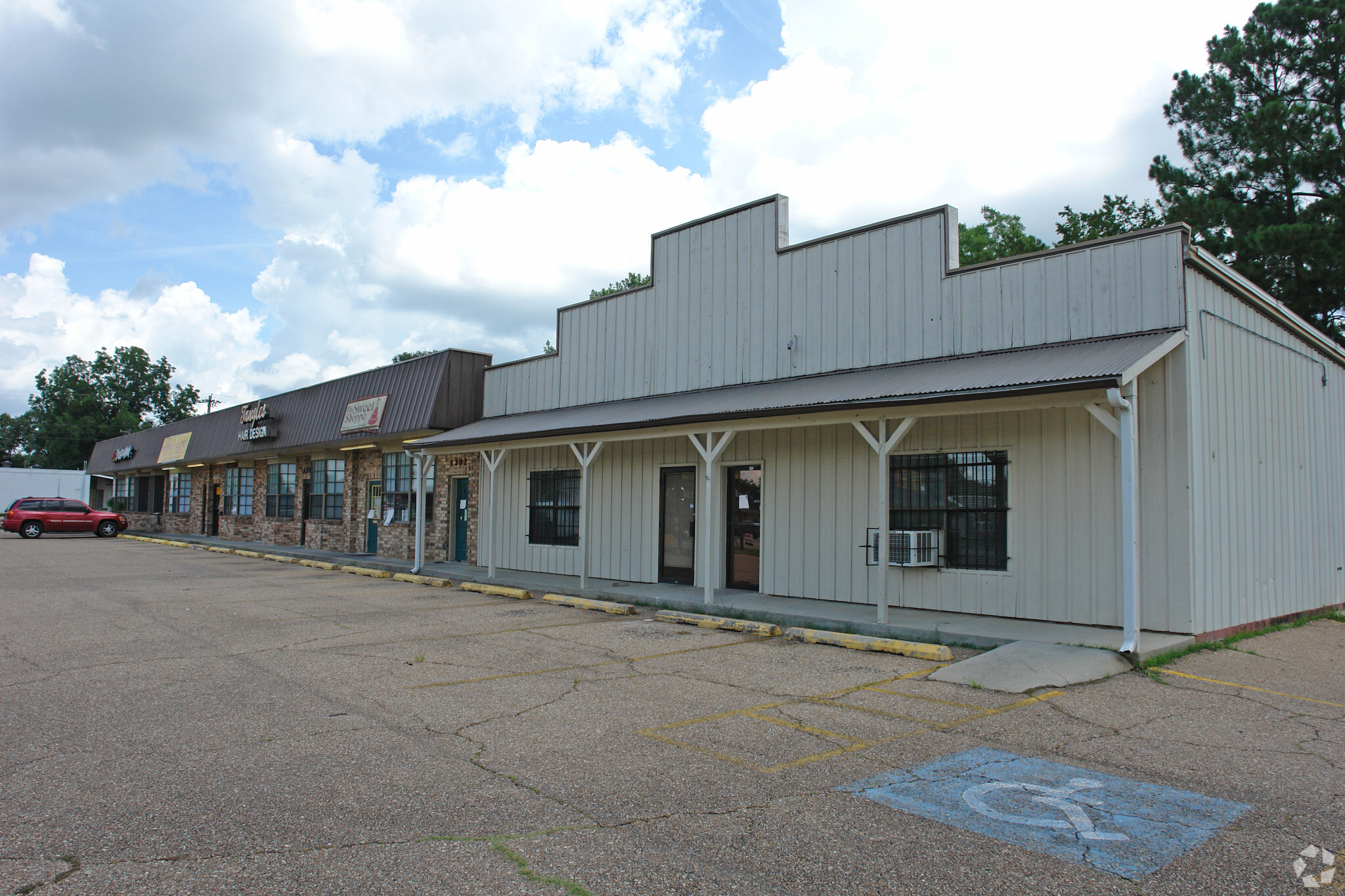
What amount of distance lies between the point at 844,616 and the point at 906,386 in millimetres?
3112

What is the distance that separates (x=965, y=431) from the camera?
11117mm

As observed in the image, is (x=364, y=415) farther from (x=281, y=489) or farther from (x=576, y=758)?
(x=576, y=758)

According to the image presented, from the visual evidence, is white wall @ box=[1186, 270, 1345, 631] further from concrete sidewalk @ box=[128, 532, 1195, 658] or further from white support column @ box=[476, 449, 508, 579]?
white support column @ box=[476, 449, 508, 579]

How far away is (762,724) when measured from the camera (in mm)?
Result: 6453

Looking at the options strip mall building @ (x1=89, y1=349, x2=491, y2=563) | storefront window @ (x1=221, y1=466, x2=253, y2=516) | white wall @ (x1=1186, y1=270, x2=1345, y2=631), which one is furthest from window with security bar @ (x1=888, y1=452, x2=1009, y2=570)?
storefront window @ (x1=221, y1=466, x2=253, y2=516)

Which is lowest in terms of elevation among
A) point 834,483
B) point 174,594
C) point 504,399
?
point 174,594

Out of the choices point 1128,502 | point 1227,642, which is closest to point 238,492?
point 1128,502

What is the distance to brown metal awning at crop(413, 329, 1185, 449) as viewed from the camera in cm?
902

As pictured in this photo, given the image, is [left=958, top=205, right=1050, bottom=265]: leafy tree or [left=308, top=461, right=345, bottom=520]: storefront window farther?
[left=958, top=205, right=1050, bottom=265]: leafy tree

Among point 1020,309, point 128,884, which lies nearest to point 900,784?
point 128,884

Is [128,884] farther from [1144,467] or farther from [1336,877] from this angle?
[1144,467]

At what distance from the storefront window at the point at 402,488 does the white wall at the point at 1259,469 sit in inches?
679

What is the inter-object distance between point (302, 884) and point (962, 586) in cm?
916

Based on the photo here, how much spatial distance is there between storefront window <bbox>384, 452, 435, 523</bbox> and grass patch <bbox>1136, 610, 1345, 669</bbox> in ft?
56.4
